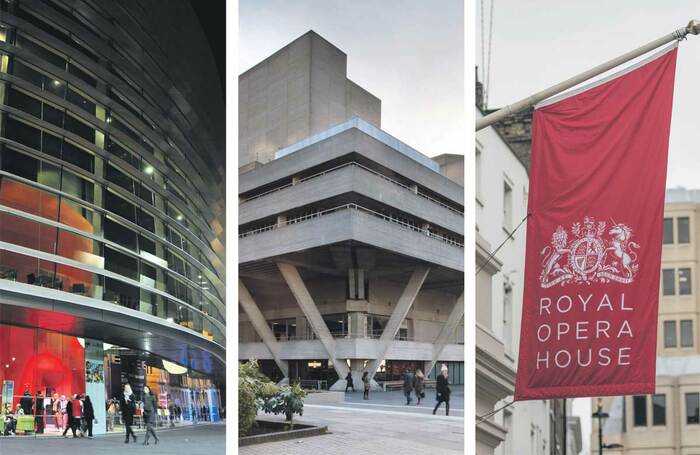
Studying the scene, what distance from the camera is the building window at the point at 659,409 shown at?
7988 mm

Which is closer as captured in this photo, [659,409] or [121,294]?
[659,409]

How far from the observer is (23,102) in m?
8.19

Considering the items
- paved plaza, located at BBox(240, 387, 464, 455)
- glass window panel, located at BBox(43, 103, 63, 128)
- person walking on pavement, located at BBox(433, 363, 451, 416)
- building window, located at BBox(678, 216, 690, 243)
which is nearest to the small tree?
paved plaza, located at BBox(240, 387, 464, 455)

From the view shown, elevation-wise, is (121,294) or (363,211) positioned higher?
(363,211)

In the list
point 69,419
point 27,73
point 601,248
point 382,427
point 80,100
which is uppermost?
point 27,73

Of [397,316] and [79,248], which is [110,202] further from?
[397,316]

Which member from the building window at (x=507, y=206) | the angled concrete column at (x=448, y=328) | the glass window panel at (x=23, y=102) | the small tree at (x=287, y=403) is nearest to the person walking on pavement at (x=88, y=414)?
the small tree at (x=287, y=403)

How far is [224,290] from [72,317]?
5.84 feet

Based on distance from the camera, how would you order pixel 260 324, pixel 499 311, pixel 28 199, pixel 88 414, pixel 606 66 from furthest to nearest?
pixel 499 311 < pixel 260 324 < pixel 88 414 < pixel 28 199 < pixel 606 66

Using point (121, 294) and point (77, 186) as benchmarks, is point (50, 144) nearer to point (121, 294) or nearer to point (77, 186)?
point (77, 186)

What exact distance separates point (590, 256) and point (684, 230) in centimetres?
216

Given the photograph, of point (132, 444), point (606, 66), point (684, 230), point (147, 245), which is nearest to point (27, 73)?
point (147, 245)

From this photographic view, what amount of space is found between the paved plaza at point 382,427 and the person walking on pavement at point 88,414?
5.85 feet

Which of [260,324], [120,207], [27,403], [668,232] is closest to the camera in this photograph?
[27,403]
